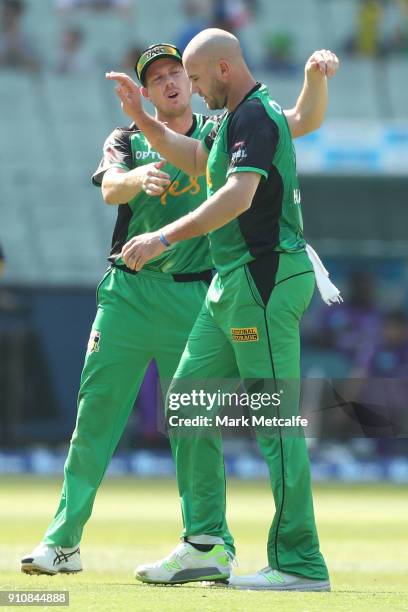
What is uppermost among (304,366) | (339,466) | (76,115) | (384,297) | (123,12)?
(123,12)

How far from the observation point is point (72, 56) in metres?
23.4

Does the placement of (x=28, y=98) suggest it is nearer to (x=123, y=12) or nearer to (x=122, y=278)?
(x=123, y=12)

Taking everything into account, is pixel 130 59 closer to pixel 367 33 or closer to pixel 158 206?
pixel 367 33

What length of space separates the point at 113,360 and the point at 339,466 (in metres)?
12.2

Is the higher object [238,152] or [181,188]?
[181,188]

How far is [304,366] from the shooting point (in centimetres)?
2003

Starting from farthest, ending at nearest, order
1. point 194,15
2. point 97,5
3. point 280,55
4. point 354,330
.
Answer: point 97,5
point 194,15
point 280,55
point 354,330

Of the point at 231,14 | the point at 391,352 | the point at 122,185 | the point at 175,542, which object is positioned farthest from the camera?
the point at 231,14

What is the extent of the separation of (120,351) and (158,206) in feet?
2.37

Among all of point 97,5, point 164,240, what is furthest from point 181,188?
point 97,5

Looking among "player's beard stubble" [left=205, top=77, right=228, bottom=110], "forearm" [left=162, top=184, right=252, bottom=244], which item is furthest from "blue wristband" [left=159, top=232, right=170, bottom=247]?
"player's beard stubble" [left=205, top=77, right=228, bottom=110]

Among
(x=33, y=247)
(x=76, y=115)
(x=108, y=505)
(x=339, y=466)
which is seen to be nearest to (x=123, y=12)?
(x=76, y=115)

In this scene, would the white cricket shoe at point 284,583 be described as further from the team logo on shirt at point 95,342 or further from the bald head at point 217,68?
the bald head at point 217,68

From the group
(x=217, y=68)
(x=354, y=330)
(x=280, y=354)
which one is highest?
(x=354, y=330)
